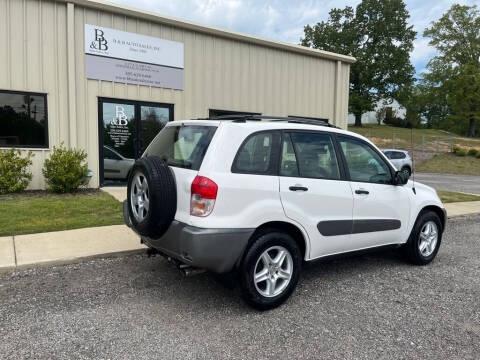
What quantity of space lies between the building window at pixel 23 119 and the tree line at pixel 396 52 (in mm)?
43108

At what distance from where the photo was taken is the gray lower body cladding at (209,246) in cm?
331

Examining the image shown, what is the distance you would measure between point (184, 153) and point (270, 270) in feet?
4.52

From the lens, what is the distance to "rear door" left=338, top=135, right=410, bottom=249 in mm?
4383

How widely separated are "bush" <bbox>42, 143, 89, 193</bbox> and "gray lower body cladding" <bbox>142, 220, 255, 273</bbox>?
6.63m

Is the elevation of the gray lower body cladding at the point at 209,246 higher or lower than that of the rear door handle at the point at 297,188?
lower

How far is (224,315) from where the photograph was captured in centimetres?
362

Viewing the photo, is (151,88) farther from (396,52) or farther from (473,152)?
(396,52)

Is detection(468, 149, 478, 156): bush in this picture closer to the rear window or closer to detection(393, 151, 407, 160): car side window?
detection(393, 151, 407, 160): car side window

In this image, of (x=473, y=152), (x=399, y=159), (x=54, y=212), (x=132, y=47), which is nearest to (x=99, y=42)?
(x=132, y=47)

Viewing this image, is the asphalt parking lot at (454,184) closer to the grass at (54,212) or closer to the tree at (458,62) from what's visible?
the grass at (54,212)

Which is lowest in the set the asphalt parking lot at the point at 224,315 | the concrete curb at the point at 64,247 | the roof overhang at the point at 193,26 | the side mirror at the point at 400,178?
the asphalt parking lot at the point at 224,315

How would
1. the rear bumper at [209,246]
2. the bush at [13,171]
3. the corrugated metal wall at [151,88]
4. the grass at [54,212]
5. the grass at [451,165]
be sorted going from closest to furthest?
the rear bumper at [209,246], the grass at [54,212], the bush at [13,171], the corrugated metal wall at [151,88], the grass at [451,165]

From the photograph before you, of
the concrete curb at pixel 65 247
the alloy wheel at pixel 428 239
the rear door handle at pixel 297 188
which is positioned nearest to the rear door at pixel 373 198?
A: the alloy wheel at pixel 428 239

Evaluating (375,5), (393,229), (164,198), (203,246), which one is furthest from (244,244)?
(375,5)
